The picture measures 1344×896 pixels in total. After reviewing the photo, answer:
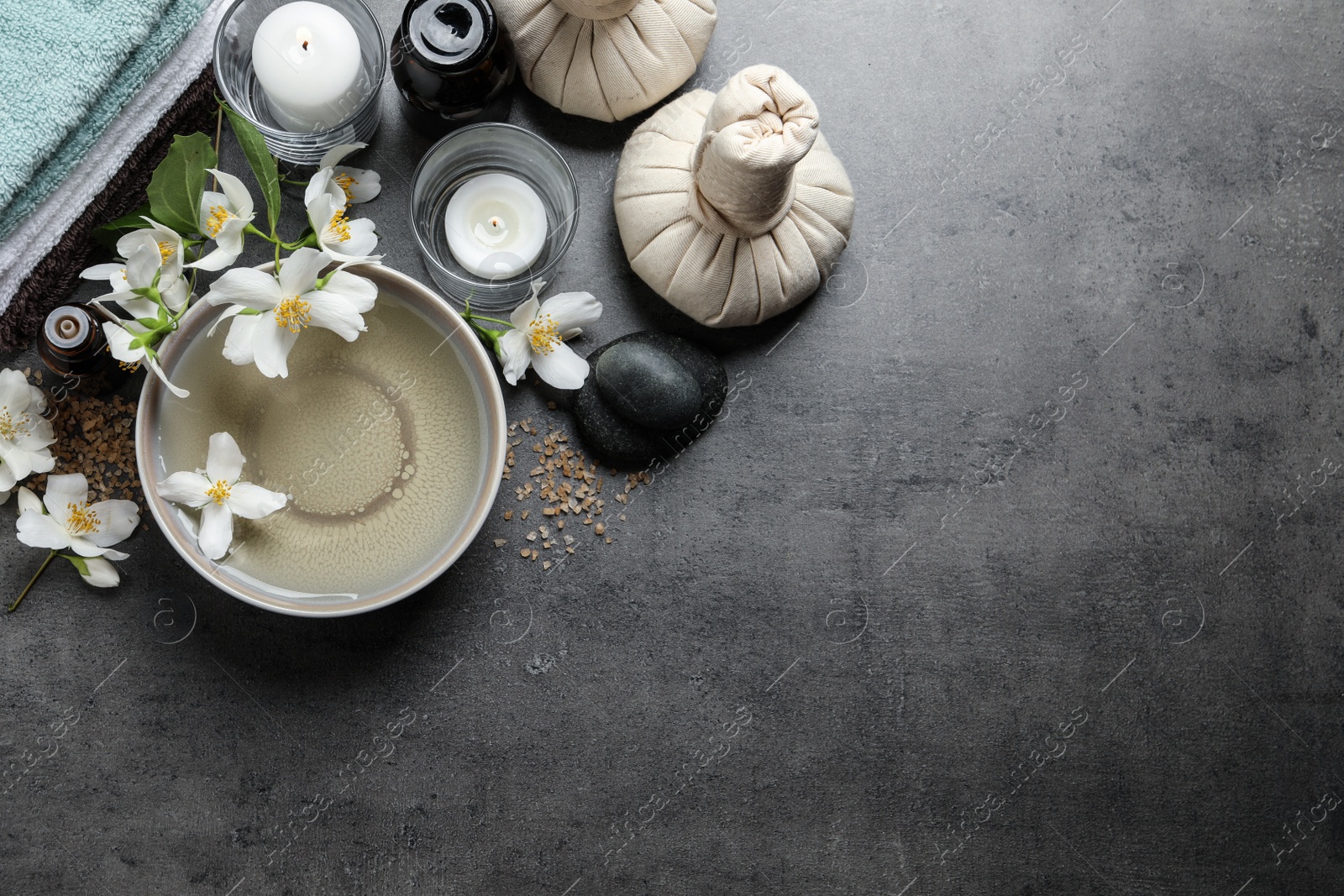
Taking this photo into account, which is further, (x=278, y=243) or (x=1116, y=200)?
(x=1116, y=200)

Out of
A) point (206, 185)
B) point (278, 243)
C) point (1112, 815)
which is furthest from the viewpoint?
point (1112, 815)

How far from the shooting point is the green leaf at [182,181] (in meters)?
0.65

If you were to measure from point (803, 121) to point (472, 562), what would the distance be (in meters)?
0.49

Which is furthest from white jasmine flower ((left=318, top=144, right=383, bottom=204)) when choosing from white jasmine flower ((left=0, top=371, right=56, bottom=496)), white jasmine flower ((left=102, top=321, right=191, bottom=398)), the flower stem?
the flower stem

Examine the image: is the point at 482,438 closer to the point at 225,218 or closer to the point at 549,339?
the point at 549,339

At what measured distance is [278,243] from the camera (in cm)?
62

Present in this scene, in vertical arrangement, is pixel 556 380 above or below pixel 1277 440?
above

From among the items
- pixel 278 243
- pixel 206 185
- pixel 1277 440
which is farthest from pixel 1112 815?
pixel 206 185

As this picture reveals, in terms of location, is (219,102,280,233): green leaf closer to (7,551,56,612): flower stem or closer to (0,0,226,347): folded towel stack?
(0,0,226,347): folded towel stack

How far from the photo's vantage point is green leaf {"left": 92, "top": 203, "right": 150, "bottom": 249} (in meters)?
0.71

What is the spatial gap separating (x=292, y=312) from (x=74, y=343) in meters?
0.23

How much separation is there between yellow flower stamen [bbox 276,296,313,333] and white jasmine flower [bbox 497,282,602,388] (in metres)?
0.17

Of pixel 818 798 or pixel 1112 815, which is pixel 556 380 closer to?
pixel 818 798

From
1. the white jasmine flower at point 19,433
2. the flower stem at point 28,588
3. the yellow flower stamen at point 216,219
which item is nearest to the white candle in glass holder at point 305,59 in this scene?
the yellow flower stamen at point 216,219
